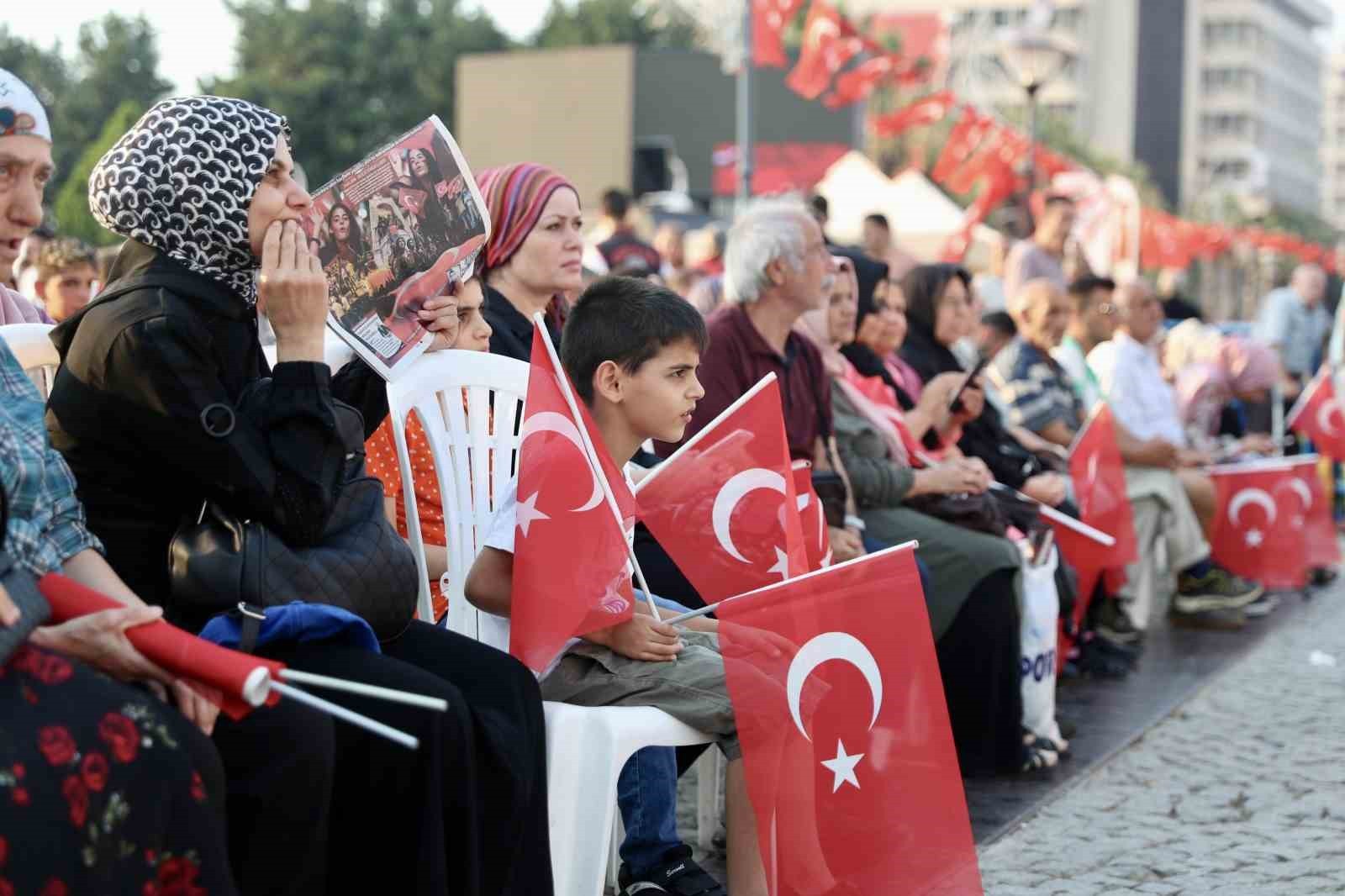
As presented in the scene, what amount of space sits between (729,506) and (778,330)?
1747 mm

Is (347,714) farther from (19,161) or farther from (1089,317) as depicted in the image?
(1089,317)

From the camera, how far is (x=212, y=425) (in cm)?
280

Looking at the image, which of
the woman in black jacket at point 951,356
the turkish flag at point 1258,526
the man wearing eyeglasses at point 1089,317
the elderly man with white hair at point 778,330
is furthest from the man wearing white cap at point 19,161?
the turkish flag at point 1258,526

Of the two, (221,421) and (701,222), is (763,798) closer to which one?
(221,421)

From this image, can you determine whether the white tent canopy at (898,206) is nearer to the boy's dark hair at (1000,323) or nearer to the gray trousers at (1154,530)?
the gray trousers at (1154,530)

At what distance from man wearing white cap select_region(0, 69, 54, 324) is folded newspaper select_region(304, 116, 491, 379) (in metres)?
0.48

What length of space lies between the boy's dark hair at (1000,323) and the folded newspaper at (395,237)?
16.1ft

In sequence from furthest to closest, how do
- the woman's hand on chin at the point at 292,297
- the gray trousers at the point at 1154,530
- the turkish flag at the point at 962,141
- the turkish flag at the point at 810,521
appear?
1. the turkish flag at the point at 962,141
2. the gray trousers at the point at 1154,530
3. the turkish flag at the point at 810,521
4. the woman's hand on chin at the point at 292,297

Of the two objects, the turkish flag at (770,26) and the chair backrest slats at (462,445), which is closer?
the chair backrest slats at (462,445)

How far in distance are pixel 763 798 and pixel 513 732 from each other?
21.0 inches

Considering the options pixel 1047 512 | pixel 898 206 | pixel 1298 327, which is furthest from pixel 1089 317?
pixel 898 206

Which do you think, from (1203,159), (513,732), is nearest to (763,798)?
(513,732)

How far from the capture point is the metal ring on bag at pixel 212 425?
9.18 ft

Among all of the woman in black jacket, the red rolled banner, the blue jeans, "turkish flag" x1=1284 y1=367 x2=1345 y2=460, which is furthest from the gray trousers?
the red rolled banner
